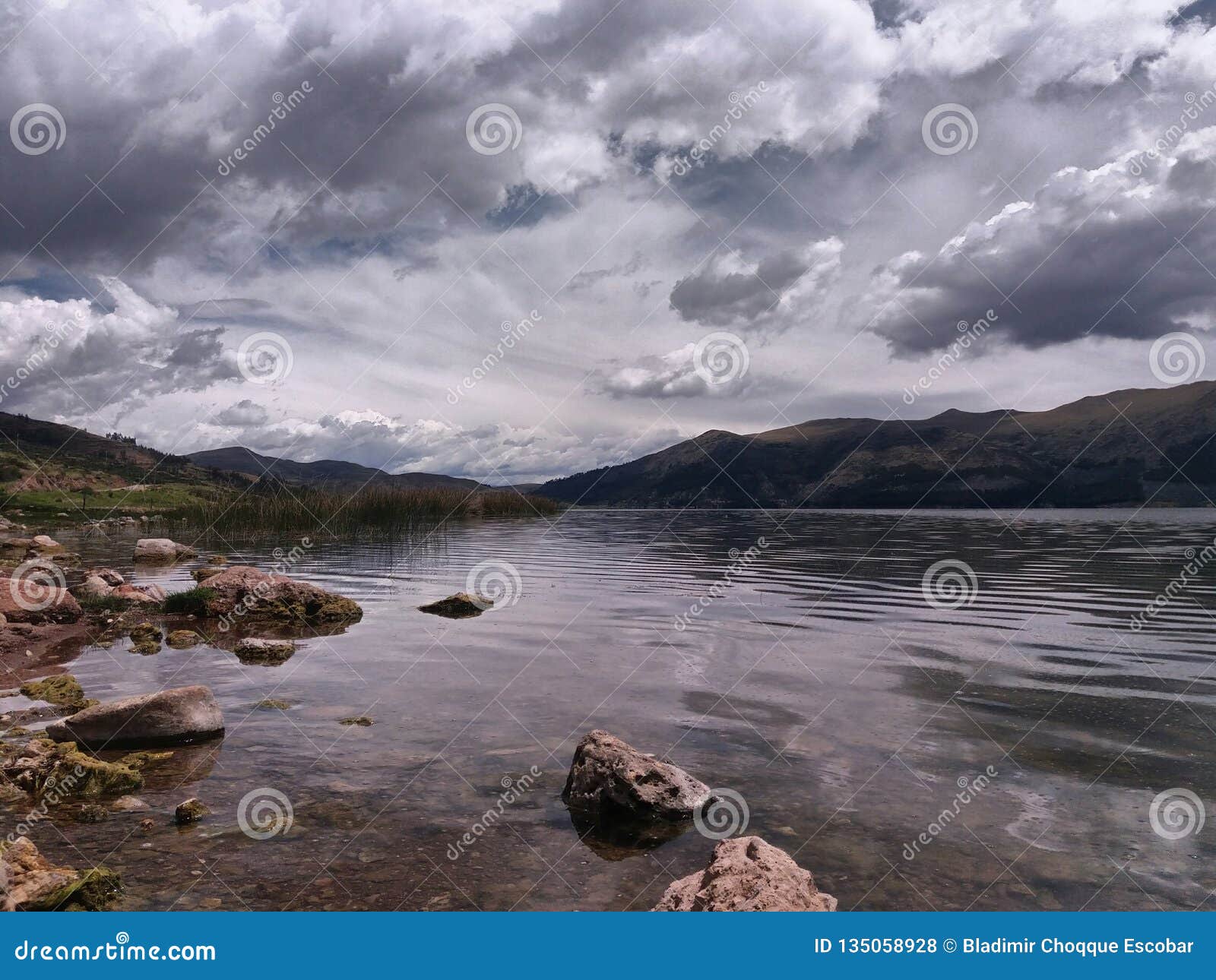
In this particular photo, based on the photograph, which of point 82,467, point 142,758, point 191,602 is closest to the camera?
point 142,758

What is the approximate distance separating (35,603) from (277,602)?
17.7 feet

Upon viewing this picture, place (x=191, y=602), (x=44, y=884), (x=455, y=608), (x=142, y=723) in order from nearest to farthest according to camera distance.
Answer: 1. (x=44, y=884)
2. (x=142, y=723)
3. (x=191, y=602)
4. (x=455, y=608)

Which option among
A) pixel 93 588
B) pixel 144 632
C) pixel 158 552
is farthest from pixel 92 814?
pixel 158 552

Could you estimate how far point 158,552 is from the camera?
34.6 metres

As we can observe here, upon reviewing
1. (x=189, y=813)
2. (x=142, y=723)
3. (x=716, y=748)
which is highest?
(x=716, y=748)

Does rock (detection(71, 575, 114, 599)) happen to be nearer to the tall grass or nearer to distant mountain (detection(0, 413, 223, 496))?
the tall grass

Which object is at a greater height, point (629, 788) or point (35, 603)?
point (629, 788)

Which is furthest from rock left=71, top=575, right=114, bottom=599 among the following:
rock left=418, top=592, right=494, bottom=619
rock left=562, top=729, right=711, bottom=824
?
rock left=562, top=729, right=711, bottom=824

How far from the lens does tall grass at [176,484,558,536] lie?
1929 inches

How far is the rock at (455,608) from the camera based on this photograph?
20.4m

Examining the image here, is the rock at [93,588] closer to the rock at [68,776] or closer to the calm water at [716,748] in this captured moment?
the calm water at [716,748]

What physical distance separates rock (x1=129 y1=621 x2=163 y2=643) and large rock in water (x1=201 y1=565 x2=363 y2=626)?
2373 mm

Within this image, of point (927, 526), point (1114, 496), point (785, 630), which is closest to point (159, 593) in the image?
point (785, 630)

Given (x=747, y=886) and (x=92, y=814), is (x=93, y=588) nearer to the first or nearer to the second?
(x=92, y=814)
